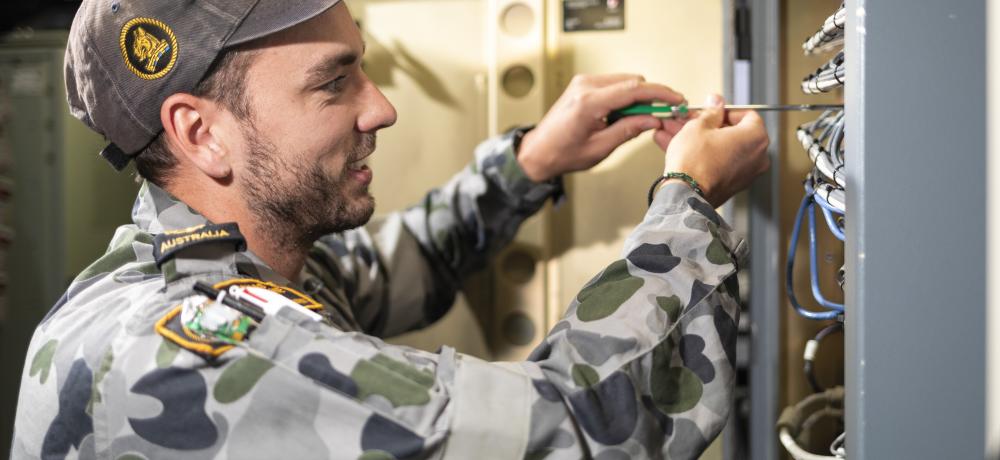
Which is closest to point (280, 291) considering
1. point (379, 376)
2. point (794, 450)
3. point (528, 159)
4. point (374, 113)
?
point (379, 376)

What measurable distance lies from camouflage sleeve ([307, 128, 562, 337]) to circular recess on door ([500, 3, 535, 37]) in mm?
174

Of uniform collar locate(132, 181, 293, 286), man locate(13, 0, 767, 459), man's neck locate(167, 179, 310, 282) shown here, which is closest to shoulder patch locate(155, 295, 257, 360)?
man locate(13, 0, 767, 459)

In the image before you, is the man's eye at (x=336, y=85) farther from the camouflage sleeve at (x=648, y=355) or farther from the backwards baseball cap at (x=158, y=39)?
the camouflage sleeve at (x=648, y=355)

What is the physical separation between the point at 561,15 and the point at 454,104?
8.9 inches

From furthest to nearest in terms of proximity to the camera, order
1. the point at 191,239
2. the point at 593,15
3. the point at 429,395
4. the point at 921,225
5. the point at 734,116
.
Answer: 1. the point at 593,15
2. the point at 734,116
3. the point at 191,239
4. the point at 429,395
5. the point at 921,225

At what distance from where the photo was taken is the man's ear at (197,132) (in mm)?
1000

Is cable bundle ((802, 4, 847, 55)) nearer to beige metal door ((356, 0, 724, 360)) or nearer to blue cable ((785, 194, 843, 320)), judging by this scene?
blue cable ((785, 194, 843, 320))

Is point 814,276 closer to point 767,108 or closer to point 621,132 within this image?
point 767,108

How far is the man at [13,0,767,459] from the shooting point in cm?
79

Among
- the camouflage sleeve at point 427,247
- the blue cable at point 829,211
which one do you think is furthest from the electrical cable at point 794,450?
the camouflage sleeve at point 427,247

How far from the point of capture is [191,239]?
888 millimetres

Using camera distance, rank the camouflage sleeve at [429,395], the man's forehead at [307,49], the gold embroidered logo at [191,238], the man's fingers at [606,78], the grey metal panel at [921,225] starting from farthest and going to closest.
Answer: the man's fingers at [606,78], the man's forehead at [307,49], the gold embroidered logo at [191,238], the camouflage sleeve at [429,395], the grey metal panel at [921,225]

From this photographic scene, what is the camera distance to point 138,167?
1077 mm

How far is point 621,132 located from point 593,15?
0.22 m
